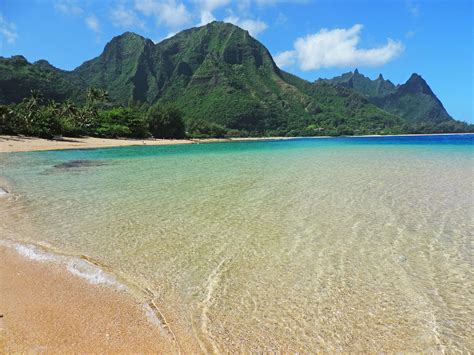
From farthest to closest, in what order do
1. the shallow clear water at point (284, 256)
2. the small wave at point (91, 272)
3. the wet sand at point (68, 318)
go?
the small wave at point (91, 272)
the shallow clear water at point (284, 256)
the wet sand at point (68, 318)

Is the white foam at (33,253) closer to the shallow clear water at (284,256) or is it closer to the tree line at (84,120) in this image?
the shallow clear water at (284,256)

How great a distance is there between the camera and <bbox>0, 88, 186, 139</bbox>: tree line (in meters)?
54.2

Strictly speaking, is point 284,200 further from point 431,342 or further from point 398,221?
point 431,342

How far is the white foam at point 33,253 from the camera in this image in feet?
19.8

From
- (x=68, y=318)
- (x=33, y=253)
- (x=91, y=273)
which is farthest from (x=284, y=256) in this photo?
(x=33, y=253)

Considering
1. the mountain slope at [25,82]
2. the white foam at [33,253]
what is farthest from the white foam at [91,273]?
the mountain slope at [25,82]

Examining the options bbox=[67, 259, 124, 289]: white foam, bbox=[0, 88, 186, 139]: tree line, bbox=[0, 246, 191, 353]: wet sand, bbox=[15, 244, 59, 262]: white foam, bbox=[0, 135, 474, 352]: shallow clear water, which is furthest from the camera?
bbox=[0, 88, 186, 139]: tree line

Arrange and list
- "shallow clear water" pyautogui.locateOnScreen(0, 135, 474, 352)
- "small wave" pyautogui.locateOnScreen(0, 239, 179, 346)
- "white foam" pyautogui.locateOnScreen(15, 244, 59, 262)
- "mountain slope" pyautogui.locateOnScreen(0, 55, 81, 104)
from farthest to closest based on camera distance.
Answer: "mountain slope" pyautogui.locateOnScreen(0, 55, 81, 104) < "white foam" pyautogui.locateOnScreen(15, 244, 59, 262) < "small wave" pyautogui.locateOnScreen(0, 239, 179, 346) < "shallow clear water" pyautogui.locateOnScreen(0, 135, 474, 352)

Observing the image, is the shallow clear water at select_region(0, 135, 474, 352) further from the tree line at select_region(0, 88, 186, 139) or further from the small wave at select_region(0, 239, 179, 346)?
the tree line at select_region(0, 88, 186, 139)

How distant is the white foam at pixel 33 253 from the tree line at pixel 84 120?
54.2 meters

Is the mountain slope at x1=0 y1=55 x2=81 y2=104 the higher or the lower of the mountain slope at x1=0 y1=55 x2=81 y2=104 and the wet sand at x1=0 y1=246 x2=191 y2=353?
the higher

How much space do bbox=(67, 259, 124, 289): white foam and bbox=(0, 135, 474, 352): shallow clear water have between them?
0.76ft

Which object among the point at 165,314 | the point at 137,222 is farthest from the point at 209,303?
the point at 137,222

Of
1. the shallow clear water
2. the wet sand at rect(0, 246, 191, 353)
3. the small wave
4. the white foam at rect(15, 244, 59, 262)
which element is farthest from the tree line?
the wet sand at rect(0, 246, 191, 353)
